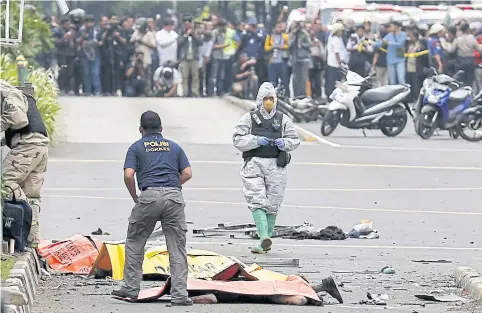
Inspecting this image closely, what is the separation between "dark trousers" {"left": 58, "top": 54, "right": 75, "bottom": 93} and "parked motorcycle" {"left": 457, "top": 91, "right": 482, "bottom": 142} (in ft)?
38.4

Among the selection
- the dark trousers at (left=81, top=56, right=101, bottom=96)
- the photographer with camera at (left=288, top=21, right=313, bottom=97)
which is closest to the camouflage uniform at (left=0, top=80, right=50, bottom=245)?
the photographer with camera at (left=288, top=21, right=313, bottom=97)

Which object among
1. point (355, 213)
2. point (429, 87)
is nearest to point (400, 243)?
point (355, 213)

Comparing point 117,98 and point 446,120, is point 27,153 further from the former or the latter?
point 117,98

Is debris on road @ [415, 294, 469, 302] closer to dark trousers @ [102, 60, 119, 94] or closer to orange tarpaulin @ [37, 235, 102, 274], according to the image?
orange tarpaulin @ [37, 235, 102, 274]

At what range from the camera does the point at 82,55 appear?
37.5m

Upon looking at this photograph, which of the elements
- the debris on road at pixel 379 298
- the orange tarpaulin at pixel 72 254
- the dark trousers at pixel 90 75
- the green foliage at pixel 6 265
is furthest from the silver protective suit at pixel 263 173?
the dark trousers at pixel 90 75

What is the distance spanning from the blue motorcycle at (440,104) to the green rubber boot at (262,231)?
14.3 meters

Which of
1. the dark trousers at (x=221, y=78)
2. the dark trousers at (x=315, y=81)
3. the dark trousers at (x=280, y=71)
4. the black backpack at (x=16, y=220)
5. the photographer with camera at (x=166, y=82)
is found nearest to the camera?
the black backpack at (x=16, y=220)

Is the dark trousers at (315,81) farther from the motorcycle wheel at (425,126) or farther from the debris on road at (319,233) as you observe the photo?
the debris on road at (319,233)

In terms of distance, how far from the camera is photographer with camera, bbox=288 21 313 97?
3553 centimetres

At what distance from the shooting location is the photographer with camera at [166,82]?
126ft

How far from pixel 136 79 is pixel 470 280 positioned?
27259 mm

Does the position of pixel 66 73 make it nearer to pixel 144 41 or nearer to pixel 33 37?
pixel 144 41

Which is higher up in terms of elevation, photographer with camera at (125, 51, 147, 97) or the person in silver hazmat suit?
the person in silver hazmat suit
